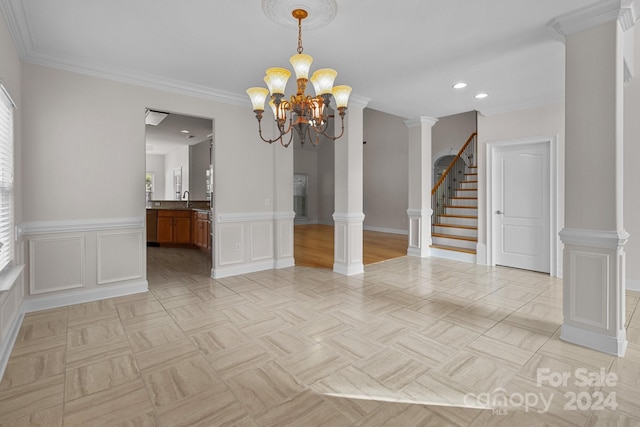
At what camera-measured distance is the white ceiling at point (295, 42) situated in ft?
8.16

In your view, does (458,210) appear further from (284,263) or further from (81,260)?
(81,260)

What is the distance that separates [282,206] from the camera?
5.18 metres

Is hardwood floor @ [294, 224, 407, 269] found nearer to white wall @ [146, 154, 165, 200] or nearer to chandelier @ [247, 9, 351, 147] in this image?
chandelier @ [247, 9, 351, 147]

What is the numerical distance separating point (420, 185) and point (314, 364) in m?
4.72

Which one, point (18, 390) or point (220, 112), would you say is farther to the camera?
point (220, 112)

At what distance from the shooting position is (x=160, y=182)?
11227mm

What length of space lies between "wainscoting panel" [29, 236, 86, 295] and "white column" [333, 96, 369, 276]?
3.13 metres

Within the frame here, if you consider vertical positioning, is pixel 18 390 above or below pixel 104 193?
below

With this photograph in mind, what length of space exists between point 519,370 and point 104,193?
4.26 meters

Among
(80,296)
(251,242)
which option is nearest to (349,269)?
(251,242)

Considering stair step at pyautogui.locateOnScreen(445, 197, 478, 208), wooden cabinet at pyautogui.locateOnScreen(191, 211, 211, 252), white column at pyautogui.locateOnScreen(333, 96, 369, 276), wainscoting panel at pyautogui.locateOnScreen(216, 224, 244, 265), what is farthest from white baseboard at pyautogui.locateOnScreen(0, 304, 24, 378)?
stair step at pyautogui.locateOnScreen(445, 197, 478, 208)

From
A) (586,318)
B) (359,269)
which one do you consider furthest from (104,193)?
(586,318)

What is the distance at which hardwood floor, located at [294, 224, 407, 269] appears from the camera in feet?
19.0

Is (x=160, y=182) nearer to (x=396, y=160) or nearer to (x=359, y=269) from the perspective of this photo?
(x=396, y=160)
